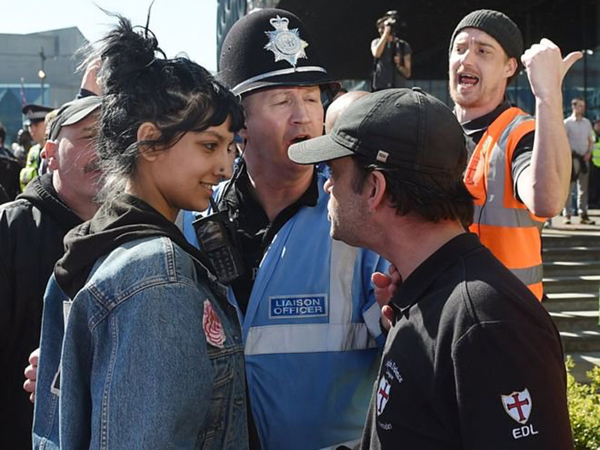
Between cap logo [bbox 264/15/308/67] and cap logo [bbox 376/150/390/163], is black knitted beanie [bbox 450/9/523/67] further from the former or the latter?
cap logo [bbox 376/150/390/163]

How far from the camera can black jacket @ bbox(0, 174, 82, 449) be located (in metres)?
2.87

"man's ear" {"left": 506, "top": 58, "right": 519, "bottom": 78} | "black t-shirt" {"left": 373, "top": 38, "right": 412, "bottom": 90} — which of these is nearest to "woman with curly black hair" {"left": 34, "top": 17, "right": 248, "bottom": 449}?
"man's ear" {"left": 506, "top": 58, "right": 519, "bottom": 78}

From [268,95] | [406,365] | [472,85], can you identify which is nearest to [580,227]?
[472,85]

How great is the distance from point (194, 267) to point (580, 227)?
39.2 feet

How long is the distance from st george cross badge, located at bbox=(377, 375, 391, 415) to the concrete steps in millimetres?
5306

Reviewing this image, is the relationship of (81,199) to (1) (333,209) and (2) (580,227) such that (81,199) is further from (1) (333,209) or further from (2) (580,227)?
(2) (580,227)

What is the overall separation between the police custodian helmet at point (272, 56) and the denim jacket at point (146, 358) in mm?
1082

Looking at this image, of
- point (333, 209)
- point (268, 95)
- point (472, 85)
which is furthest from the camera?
point (472, 85)

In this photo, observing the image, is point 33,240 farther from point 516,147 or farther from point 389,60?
point 389,60

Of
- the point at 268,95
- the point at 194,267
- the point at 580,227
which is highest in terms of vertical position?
the point at 268,95

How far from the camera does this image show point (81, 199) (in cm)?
307

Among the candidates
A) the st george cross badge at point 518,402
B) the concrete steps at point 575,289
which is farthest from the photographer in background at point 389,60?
the st george cross badge at point 518,402

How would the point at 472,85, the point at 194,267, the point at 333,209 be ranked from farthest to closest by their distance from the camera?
the point at 472,85
the point at 333,209
the point at 194,267

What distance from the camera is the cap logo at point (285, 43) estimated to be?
2777 mm
